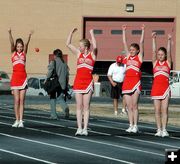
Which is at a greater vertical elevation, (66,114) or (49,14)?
(49,14)

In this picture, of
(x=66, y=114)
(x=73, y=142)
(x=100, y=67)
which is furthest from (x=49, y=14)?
(x=73, y=142)

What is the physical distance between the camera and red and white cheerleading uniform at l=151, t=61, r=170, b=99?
57.8 ft

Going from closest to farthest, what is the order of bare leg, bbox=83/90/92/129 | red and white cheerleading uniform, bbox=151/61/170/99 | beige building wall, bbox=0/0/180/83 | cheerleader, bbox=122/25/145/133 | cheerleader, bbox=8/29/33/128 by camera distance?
bare leg, bbox=83/90/92/129 < red and white cheerleading uniform, bbox=151/61/170/99 < cheerleader, bbox=122/25/145/133 < cheerleader, bbox=8/29/33/128 < beige building wall, bbox=0/0/180/83

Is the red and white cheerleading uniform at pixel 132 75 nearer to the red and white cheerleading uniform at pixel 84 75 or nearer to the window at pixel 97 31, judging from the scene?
the red and white cheerleading uniform at pixel 84 75

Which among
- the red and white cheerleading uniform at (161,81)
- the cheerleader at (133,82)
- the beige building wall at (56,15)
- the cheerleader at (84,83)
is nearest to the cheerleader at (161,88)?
the red and white cheerleading uniform at (161,81)

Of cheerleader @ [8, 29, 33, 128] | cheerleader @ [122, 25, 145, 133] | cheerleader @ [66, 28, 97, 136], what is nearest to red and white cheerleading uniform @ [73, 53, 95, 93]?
cheerleader @ [66, 28, 97, 136]

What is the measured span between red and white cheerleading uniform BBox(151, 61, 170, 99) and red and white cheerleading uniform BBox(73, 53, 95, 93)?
124cm

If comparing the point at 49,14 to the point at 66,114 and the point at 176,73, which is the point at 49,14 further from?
the point at 66,114

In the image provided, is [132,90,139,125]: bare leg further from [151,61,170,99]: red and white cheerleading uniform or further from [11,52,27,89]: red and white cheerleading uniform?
[11,52,27,89]: red and white cheerleading uniform

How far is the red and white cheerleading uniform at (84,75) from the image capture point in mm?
17281

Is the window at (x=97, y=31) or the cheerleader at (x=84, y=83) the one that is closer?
the cheerleader at (x=84, y=83)

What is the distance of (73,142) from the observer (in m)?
15.8

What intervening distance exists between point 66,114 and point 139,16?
29670 mm

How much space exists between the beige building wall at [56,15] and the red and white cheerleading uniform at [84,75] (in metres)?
34.5
